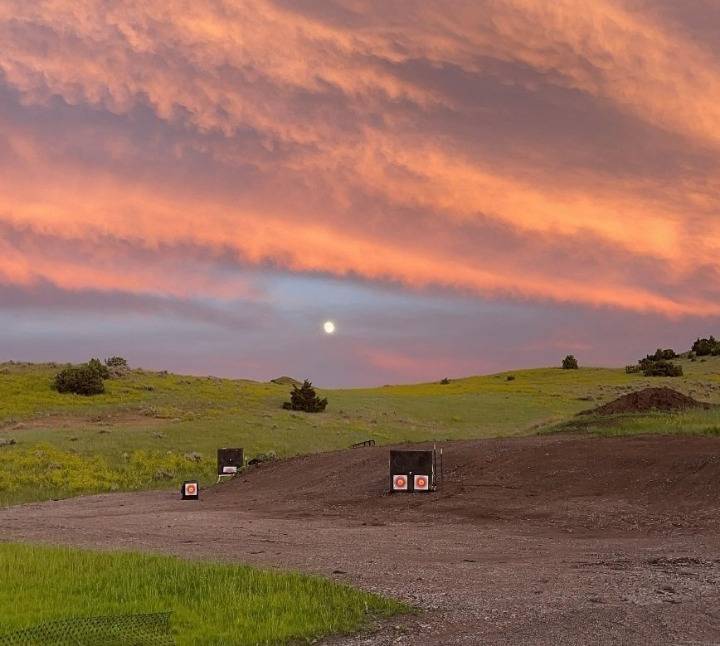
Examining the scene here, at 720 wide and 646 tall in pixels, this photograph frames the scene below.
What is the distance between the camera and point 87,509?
2784cm

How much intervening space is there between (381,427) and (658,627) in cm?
4702

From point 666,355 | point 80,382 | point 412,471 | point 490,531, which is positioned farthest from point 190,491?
point 666,355

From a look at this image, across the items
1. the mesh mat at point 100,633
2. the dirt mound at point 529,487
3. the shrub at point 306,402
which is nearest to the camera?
the mesh mat at point 100,633

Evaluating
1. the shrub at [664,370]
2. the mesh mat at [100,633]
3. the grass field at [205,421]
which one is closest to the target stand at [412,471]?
the grass field at [205,421]

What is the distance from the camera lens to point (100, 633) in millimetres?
10047

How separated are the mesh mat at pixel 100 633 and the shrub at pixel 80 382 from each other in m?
54.9

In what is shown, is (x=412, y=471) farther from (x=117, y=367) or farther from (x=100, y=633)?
(x=117, y=367)

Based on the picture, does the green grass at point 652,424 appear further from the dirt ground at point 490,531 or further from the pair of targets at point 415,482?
the pair of targets at point 415,482

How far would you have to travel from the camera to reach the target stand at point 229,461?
119 ft

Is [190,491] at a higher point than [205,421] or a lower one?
lower

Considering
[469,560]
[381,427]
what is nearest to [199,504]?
[469,560]

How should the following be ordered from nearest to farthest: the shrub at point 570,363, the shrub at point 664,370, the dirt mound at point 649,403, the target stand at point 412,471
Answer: the target stand at point 412,471 → the dirt mound at point 649,403 → the shrub at point 664,370 → the shrub at point 570,363

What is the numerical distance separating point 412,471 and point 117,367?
2150 inches

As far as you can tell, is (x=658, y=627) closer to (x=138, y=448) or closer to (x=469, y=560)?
(x=469, y=560)
